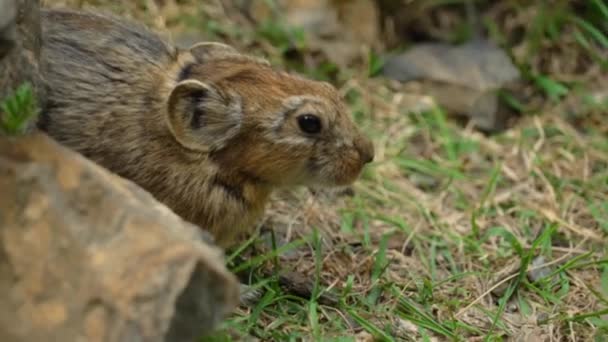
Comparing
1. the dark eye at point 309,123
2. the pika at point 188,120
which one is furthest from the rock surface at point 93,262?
the dark eye at point 309,123

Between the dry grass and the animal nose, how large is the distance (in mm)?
556

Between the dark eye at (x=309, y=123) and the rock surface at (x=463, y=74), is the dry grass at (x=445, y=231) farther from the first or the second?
the dark eye at (x=309, y=123)

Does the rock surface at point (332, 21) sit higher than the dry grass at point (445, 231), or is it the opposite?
the rock surface at point (332, 21)

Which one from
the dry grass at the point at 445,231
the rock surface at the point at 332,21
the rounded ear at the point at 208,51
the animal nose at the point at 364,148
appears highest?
the rounded ear at the point at 208,51

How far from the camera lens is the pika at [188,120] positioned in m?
4.50

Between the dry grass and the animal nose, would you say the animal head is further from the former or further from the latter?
the dry grass

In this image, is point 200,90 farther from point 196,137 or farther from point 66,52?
point 66,52

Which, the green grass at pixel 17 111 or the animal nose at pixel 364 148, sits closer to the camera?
the green grass at pixel 17 111

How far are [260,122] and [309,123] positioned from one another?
0.24m

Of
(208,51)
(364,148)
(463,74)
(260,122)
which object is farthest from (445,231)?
(463,74)

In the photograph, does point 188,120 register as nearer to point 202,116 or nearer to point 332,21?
point 202,116

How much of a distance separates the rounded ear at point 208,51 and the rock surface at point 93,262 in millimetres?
1484

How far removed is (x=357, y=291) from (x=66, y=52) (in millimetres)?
1850

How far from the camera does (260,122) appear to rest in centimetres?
460
